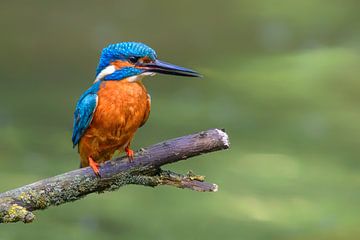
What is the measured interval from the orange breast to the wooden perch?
9 cm

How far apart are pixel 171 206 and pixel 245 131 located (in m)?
0.71

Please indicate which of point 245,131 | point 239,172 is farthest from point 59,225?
point 245,131

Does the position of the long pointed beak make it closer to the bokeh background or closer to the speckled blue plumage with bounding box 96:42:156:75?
the speckled blue plumage with bounding box 96:42:156:75

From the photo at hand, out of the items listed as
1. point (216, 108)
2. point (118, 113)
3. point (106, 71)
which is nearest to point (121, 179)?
point (118, 113)

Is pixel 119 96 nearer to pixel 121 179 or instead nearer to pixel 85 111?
pixel 85 111

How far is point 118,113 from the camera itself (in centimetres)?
206

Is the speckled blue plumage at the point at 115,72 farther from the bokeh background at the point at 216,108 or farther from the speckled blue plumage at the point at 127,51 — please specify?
the bokeh background at the point at 216,108

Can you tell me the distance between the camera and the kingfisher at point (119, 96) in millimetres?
2037

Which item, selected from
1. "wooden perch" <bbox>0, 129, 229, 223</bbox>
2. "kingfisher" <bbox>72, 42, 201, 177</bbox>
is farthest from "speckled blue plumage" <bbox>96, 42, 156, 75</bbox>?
"wooden perch" <bbox>0, 129, 229, 223</bbox>

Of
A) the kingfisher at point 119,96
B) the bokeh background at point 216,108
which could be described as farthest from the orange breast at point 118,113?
the bokeh background at point 216,108

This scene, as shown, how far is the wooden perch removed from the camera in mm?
1868

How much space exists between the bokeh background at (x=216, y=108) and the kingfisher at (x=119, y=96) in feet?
4.00

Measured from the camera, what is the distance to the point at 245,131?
13.0 ft

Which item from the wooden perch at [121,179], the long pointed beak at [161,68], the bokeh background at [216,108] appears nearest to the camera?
the wooden perch at [121,179]
